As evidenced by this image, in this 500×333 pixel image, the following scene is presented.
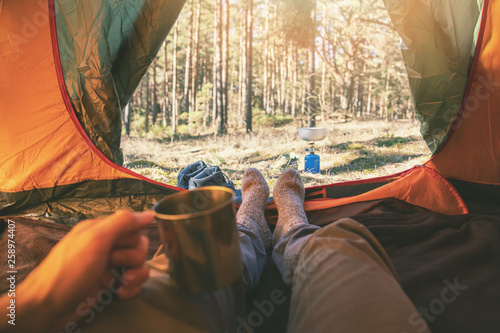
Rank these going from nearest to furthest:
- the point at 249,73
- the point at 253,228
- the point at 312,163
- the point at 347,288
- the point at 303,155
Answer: the point at 347,288 → the point at 253,228 → the point at 312,163 → the point at 303,155 → the point at 249,73

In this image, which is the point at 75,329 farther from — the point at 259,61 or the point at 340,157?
the point at 259,61

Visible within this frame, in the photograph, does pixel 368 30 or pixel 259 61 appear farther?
pixel 259 61

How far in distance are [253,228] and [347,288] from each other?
0.65 meters

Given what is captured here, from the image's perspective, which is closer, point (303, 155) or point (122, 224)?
point (122, 224)

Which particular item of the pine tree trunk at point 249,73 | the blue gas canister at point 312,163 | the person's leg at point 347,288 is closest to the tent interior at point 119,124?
the person's leg at point 347,288

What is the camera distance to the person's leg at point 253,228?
0.90 metres

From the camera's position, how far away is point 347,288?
53 centimetres

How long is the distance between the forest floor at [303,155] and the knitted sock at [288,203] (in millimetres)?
1089

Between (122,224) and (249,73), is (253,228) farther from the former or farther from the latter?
(249,73)

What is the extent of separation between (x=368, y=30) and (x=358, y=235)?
31.8 feet

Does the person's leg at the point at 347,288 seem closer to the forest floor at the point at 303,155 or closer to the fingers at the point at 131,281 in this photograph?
the fingers at the point at 131,281

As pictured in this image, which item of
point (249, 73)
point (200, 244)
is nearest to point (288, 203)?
point (200, 244)

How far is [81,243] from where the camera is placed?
1.26ft

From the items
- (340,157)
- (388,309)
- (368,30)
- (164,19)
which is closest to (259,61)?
(368,30)
